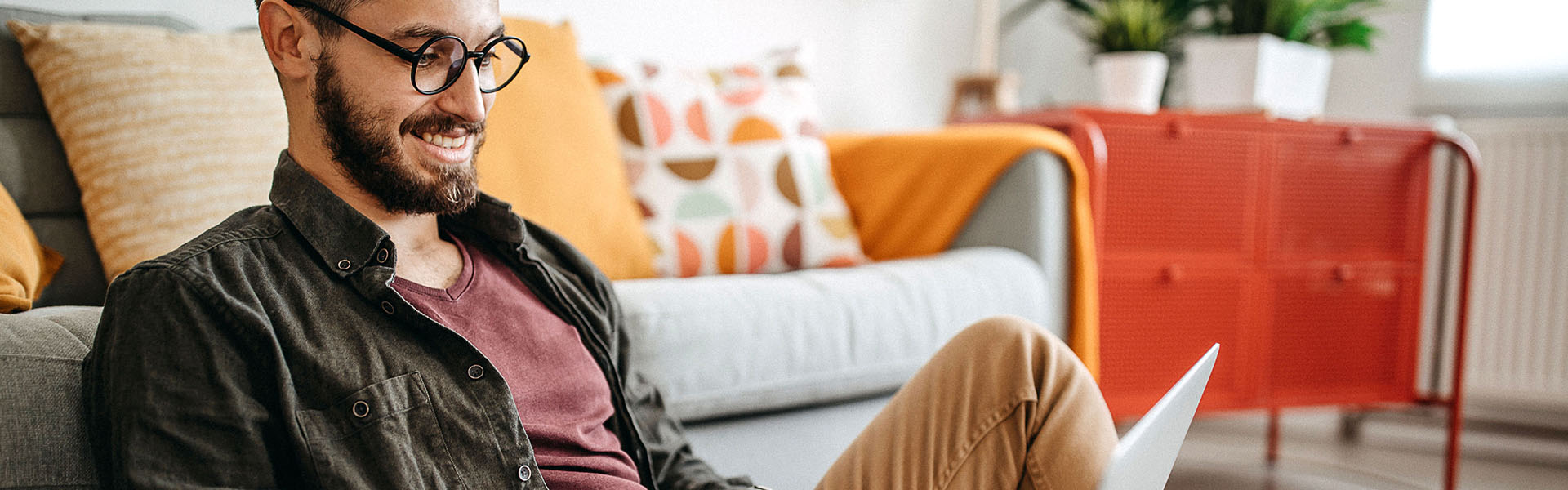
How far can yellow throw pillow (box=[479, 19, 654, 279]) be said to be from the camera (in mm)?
1347

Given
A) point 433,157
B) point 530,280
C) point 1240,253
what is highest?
point 433,157

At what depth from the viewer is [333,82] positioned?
0.75 metres

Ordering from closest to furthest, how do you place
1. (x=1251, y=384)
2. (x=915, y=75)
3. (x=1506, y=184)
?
(x=1251, y=384)
(x=1506, y=184)
(x=915, y=75)

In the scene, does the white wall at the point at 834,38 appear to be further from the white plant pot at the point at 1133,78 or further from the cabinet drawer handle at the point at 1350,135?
Result: the cabinet drawer handle at the point at 1350,135

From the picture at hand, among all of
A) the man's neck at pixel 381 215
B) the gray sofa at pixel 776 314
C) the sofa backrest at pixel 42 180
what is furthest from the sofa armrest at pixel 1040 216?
the sofa backrest at pixel 42 180

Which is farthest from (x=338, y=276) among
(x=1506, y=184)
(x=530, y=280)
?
(x=1506, y=184)

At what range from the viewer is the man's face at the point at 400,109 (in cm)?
75

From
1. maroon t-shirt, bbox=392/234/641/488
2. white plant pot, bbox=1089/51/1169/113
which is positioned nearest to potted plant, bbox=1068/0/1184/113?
white plant pot, bbox=1089/51/1169/113

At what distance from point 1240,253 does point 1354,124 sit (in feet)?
1.20

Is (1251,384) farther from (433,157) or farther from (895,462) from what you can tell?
(433,157)

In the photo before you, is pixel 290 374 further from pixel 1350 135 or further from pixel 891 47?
pixel 891 47

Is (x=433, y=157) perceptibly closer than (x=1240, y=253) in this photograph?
Yes

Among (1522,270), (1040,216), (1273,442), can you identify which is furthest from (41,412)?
(1522,270)

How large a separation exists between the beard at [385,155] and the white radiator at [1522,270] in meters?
2.44
